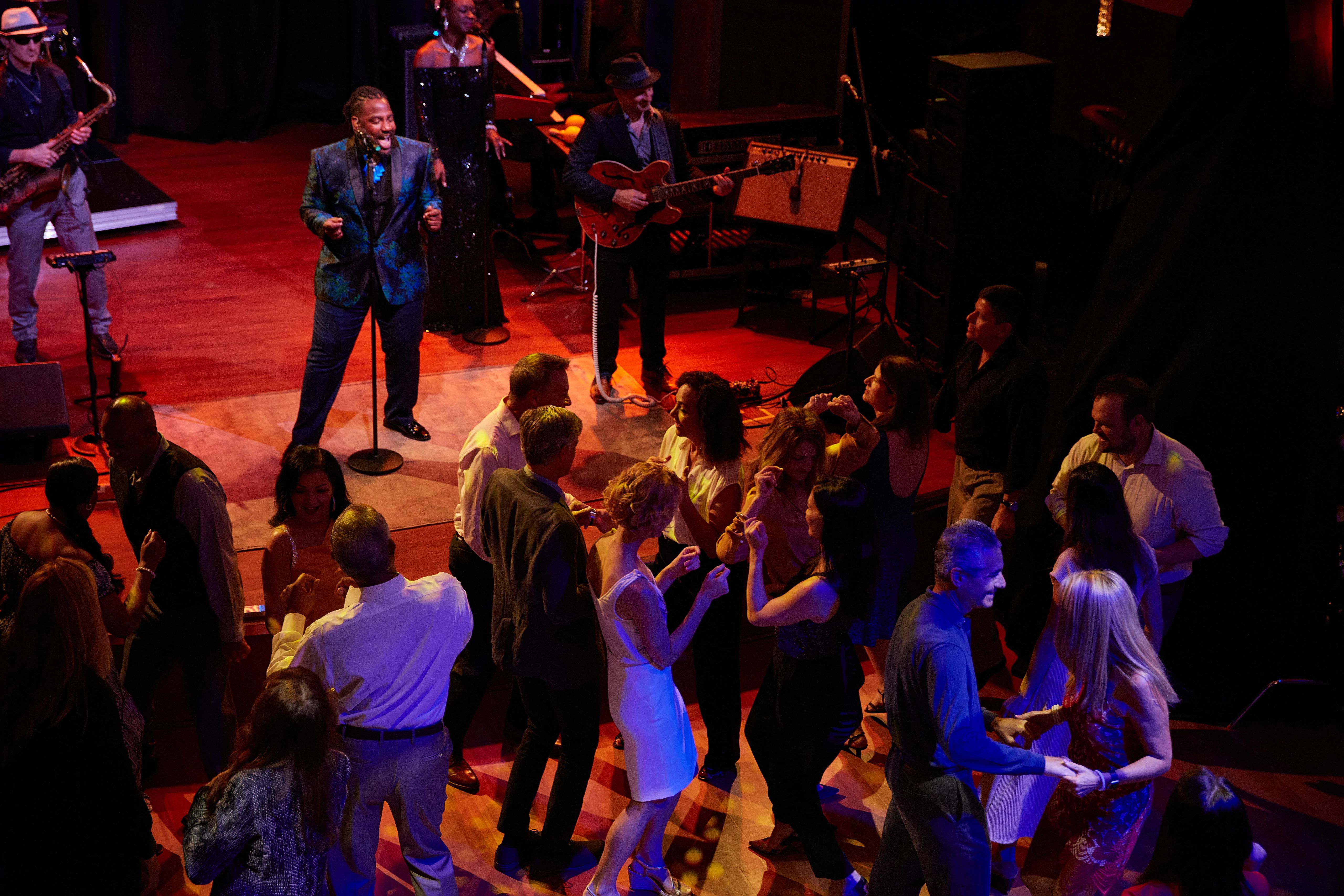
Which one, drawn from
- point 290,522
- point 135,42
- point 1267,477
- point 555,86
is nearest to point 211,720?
point 290,522

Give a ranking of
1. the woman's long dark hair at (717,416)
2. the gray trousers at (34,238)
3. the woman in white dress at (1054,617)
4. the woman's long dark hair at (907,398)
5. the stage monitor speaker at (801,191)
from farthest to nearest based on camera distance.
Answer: the stage monitor speaker at (801,191)
the gray trousers at (34,238)
the woman's long dark hair at (907,398)
the woman's long dark hair at (717,416)
the woman in white dress at (1054,617)

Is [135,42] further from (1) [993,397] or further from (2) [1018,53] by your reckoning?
(1) [993,397]

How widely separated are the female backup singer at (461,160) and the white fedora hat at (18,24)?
6.28ft

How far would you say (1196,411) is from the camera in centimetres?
467

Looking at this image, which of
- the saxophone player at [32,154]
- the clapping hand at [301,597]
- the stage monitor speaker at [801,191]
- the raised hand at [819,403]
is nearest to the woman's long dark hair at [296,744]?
the clapping hand at [301,597]

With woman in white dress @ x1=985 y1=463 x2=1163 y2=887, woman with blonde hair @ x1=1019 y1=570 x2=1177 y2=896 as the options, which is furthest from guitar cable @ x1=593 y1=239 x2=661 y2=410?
woman with blonde hair @ x1=1019 y1=570 x2=1177 y2=896

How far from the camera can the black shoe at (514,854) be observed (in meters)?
3.85

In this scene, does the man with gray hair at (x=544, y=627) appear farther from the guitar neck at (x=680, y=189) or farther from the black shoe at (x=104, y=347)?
the black shoe at (x=104, y=347)

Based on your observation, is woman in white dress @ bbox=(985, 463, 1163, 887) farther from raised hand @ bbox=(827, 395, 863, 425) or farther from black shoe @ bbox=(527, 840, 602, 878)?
black shoe @ bbox=(527, 840, 602, 878)

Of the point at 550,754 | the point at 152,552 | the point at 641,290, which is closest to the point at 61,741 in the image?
the point at 152,552

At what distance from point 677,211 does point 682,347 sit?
131cm

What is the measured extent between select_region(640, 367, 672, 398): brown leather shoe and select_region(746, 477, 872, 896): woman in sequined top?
2.75m

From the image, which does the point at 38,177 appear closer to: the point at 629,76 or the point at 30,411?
the point at 30,411

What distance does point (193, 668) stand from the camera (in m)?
3.78
